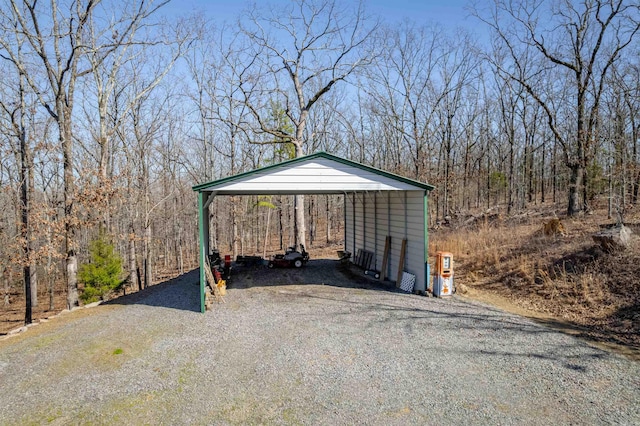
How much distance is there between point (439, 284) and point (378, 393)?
17.7 ft

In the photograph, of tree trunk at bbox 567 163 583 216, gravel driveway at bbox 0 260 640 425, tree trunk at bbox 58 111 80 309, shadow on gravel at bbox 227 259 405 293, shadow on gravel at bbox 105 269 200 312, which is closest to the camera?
gravel driveway at bbox 0 260 640 425

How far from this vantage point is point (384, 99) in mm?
24594

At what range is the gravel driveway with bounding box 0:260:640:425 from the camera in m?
4.58

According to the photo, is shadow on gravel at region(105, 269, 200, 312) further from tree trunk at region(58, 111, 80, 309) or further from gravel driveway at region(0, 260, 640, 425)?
tree trunk at region(58, 111, 80, 309)

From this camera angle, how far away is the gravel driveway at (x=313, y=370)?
4578 mm

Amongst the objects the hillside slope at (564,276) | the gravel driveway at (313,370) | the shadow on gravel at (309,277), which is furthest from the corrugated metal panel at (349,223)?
the gravel driveway at (313,370)

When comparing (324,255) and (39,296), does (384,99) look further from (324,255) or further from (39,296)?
(39,296)

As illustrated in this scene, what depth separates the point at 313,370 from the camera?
5.75m

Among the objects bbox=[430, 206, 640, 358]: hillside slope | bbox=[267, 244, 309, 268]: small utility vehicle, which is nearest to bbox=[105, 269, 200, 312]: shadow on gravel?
bbox=[267, 244, 309, 268]: small utility vehicle

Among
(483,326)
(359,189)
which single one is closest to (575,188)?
(359,189)

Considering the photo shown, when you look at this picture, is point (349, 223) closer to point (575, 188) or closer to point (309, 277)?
point (309, 277)

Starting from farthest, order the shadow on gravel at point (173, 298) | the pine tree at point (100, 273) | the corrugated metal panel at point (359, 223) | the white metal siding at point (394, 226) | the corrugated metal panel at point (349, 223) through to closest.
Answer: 1. the corrugated metal panel at point (349, 223)
2. the corrugated metal panel at point (359, 223)
3. the pine tree at point (100, 273)
4. the white metal siding at point (394, 226)
5. the shadow on gravel at point (173, 298)

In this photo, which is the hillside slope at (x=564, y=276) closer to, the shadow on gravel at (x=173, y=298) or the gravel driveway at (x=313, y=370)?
the gravel driveway at (x=313, y=370)

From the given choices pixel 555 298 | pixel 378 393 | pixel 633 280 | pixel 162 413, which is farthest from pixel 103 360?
pixel 633 280
